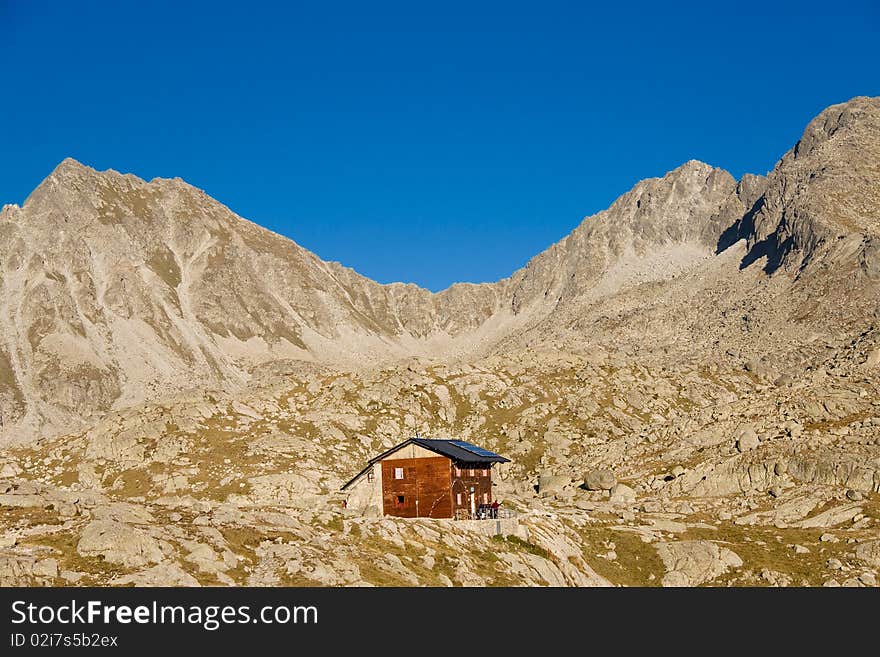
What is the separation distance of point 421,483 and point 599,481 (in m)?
31.5

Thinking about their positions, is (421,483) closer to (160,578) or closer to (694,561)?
(694,561)

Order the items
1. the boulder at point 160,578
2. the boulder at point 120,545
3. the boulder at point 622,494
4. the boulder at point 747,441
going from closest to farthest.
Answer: the boulder at point 160,578 < the boulder at point 120,545 < the boulder at point 622,494 < the boulder at point 747,441

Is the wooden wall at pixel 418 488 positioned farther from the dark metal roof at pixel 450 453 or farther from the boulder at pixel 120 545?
the boulder at pixel 120 545

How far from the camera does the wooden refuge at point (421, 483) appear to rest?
74.2m

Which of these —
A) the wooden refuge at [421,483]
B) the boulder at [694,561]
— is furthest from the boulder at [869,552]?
the wooden refuge at [421,483]

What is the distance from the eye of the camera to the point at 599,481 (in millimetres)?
100250

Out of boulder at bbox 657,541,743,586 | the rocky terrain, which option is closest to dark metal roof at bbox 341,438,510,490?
the rocky terrain

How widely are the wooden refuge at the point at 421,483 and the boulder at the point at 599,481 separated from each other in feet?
83.0

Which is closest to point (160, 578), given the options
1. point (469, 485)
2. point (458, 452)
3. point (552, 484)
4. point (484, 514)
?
point (484, 514)

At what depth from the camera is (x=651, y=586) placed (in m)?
69.5
